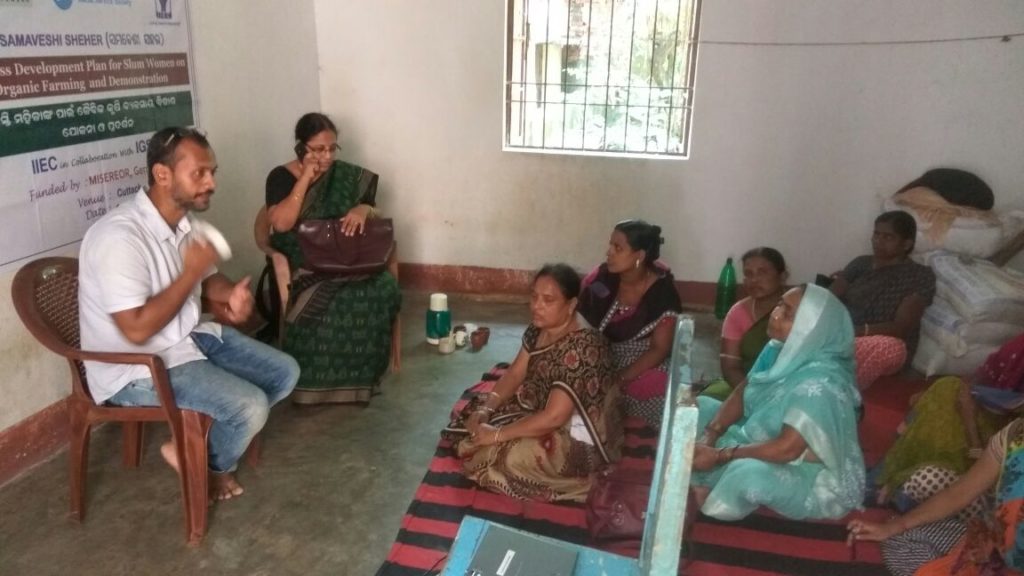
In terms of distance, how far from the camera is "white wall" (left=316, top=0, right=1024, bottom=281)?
4.26m

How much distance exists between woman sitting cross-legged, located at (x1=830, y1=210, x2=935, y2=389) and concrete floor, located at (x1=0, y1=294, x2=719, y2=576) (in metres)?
2.06

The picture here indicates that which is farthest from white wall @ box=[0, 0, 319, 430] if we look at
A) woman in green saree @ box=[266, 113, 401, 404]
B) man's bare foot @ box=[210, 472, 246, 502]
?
man's bare foot @ box=[210, 472, 246, 502]

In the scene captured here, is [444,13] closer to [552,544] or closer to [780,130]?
[780,130]

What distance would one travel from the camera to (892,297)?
3674 millimetres

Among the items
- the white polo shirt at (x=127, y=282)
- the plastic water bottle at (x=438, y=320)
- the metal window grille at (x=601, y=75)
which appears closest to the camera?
the white polo shirt at (x=127, y=282)

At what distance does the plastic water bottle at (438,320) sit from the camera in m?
4.21

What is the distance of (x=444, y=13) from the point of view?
4688 millimetres

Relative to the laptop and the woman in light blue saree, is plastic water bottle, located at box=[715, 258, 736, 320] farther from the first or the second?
the laptop

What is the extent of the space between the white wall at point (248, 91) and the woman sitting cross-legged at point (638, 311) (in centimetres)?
212

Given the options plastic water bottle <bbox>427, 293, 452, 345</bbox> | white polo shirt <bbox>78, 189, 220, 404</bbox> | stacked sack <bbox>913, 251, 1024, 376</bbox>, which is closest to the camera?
white polo shirt <bbox>78, 189, 220, 404</bbox>

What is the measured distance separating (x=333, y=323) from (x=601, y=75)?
7.82 ft

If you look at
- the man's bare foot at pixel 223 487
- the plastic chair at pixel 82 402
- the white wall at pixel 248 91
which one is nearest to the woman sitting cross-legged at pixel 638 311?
the man's bare foot at pixel 223 487

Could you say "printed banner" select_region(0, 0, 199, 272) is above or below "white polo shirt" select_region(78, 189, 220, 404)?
above

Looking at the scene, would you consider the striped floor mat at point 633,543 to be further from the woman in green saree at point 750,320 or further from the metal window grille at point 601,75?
the metal window grille at point 601,75
